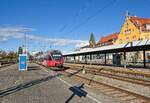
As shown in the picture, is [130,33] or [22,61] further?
[130,33]

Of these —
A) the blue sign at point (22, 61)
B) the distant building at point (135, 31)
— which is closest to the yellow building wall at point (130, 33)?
the distant building at point (135, 31)

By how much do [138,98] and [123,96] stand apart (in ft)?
3.26

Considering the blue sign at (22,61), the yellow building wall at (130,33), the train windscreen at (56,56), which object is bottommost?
the blue sign at (22,61)

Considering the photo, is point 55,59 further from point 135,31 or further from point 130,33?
point 130,33

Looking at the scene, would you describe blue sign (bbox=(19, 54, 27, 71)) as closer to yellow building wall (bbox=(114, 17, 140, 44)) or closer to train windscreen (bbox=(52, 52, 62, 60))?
train windscreen (bbox=(52, 52, 62, 60))

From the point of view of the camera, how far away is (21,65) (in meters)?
38.0

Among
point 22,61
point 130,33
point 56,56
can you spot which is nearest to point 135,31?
point 130,33

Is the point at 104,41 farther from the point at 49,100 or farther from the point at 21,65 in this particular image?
the point at 49,100

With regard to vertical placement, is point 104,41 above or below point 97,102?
above

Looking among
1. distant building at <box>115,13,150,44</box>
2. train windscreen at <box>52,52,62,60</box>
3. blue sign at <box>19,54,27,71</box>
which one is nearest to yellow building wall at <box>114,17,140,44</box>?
distant building at <box>115,13,150,44</box>

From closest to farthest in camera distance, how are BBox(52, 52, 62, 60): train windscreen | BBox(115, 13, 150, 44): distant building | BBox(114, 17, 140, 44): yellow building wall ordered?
BBox(52, 52, 62, 60): train windscreen, BBox(115, 13, 150, 44): distant building, BBox(114, 17, 140, 44): yellow building wall

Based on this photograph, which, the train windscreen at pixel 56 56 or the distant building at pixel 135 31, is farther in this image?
the distant building at pixel 135 31

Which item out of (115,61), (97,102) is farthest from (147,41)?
(115,61)

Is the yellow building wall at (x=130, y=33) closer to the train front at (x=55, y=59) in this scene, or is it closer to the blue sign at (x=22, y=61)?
the train front at (x=55, y=59)
